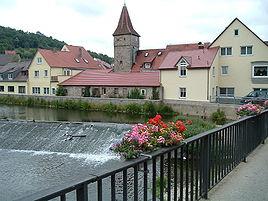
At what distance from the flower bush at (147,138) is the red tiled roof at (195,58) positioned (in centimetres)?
3091

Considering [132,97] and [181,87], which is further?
[132,97]

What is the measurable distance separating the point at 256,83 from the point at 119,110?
1500 centimetres

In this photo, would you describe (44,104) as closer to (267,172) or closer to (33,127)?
(33,127)

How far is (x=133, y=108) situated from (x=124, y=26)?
20.4m

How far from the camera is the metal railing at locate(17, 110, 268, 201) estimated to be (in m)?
2.44

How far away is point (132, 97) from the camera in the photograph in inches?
1500

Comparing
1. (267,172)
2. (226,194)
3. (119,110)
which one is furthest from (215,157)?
(119,110)

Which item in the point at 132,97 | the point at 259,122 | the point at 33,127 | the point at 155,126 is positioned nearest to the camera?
the point at 155,126

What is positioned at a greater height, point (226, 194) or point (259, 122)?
point (259, 122)

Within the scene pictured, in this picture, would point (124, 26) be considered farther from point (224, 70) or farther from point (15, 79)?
point (224, 70)

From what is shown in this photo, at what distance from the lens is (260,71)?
34.9 m

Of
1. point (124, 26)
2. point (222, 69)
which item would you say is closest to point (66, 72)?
point (124, 26)

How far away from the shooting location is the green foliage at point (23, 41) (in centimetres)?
11473

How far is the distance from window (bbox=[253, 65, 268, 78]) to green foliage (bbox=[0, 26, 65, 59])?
90.1 metres
